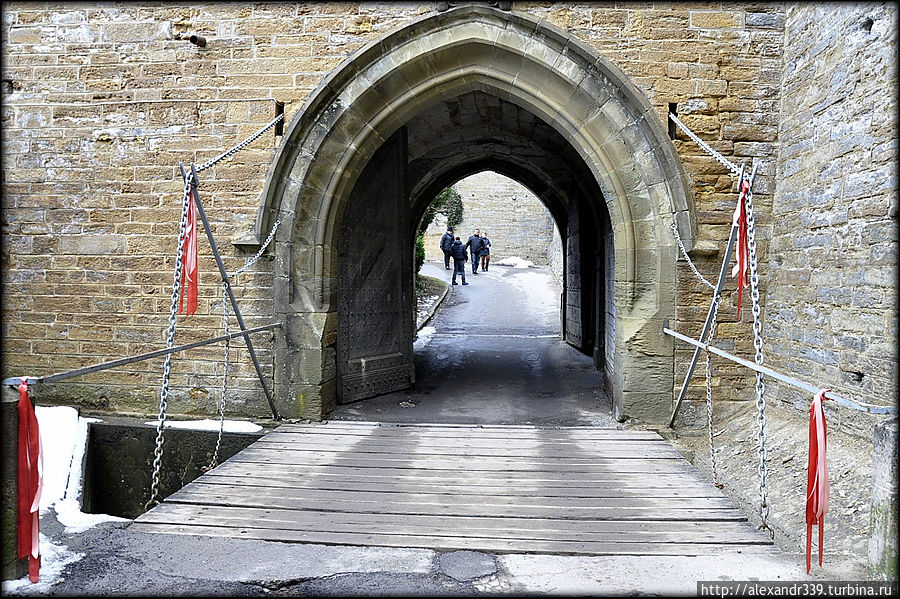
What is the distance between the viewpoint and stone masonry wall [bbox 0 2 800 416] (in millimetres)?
5445

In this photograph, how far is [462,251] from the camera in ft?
63.6

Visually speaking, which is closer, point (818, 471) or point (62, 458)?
point (818, 471)

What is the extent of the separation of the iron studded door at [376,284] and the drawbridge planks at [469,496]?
4.71 ft

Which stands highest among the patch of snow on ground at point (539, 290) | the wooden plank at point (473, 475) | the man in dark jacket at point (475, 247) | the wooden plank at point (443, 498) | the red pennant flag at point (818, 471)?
the man in dark jacket at point (475, 247)

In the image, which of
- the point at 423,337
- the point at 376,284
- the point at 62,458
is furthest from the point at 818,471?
the point at 423,337

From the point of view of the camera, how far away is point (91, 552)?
3.14 metres

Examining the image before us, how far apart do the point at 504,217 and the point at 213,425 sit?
22486 millimetres

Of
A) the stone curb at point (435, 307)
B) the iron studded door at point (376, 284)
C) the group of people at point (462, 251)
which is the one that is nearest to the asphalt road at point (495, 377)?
the stone curb at point (435, 307)

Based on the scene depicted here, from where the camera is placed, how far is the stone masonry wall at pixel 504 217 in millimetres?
27297

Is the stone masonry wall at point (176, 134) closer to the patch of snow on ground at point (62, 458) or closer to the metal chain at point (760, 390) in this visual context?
the patch of snow on ground at point (62, 458)

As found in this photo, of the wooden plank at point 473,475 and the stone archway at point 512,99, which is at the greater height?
the stone archway at point 512,99

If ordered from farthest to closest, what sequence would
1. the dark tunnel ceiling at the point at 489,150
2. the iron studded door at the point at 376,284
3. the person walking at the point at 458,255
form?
the person walking at the point at 458,255
the dark tunnel ceiling at the point at 489,150
the iron studded door at the point at 376,284

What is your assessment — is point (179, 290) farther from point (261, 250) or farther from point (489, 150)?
point (489, 150)

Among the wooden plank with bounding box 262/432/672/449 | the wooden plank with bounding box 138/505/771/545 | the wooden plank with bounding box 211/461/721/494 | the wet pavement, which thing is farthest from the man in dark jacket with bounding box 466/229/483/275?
the wooden plank with bounding box 138/505/771/545
